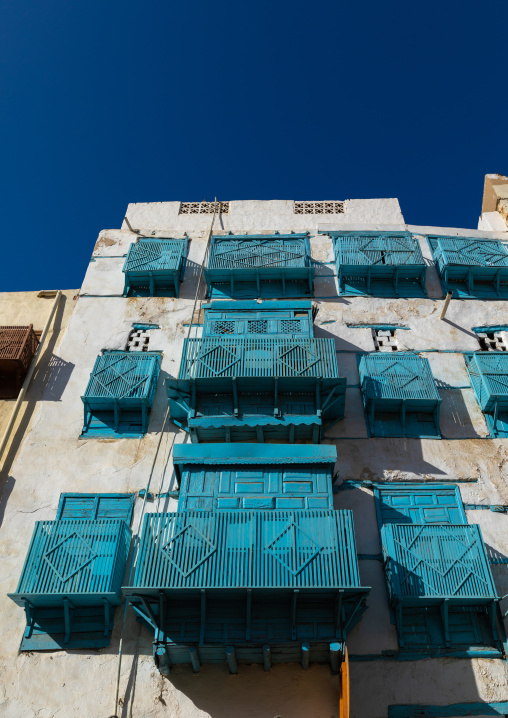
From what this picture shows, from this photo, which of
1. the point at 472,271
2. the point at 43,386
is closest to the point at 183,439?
the point at 43,386

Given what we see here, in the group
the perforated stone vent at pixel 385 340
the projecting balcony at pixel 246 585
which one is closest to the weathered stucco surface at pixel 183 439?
the perforated stone vent at pixel 385 340

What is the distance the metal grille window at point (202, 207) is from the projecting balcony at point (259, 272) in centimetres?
428

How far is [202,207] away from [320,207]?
A: 5.28 meters

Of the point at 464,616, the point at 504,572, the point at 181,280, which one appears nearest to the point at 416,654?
the point at 464,616

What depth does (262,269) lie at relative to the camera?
22359 millimetres

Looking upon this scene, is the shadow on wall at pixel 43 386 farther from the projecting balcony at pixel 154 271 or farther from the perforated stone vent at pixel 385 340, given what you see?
the perforated stone vent at pixel 385 340

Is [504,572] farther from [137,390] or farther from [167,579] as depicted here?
[137,390]

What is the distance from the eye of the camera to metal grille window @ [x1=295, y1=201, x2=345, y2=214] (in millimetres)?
26766

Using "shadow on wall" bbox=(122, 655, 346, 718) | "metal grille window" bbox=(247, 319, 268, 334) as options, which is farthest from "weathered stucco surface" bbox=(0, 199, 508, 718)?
"metal grille window" bbox=(247, 319, 268, 334)

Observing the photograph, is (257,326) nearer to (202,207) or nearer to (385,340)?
(385,340)

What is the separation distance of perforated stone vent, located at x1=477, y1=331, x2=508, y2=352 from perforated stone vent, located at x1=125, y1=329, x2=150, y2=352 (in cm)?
1159

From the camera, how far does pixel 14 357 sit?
19.7m

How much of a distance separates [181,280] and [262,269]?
10.5 ft

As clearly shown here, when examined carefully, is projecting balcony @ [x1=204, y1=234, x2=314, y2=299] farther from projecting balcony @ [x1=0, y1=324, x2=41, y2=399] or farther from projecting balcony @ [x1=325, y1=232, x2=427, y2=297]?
projecting balcony @ [x1=0, y1=324, x2=41, y2=399]
